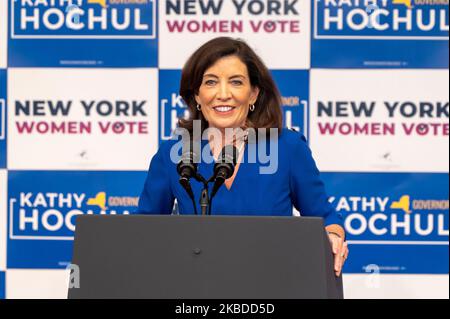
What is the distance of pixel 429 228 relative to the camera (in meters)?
2.99

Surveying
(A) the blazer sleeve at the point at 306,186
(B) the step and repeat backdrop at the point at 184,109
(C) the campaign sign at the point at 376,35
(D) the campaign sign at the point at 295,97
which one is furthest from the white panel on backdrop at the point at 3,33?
(A) the blazer sleeve at the point at 306,186

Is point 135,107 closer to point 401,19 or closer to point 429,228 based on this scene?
point 401,19

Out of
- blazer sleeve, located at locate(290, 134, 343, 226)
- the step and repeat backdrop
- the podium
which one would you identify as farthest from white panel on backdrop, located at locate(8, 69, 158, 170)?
the podium

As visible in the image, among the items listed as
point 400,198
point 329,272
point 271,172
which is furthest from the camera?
point 400,198

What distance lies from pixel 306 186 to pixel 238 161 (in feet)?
0.67

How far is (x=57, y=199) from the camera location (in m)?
3.03

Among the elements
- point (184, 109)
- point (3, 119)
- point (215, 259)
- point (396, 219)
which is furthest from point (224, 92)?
point (3, 119)

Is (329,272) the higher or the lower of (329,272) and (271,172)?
the lower

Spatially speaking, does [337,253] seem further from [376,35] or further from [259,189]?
[376,35]

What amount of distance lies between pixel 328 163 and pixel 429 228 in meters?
0.58

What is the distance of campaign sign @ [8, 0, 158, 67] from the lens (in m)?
3.02

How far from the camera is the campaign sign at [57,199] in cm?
303

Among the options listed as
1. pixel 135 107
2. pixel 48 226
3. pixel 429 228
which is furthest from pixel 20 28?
pixel 429 228

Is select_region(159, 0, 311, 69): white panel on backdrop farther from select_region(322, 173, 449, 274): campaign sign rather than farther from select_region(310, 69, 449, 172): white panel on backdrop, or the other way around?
select_region(322, 173, 449, 274): campaign sign
